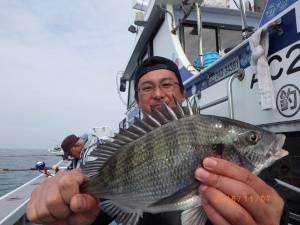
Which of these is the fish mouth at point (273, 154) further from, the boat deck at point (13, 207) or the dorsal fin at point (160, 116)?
the boat deck at point (13, 207)

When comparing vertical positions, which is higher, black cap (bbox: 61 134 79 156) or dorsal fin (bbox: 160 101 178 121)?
dorsal fin (bbox: 160 101 178 121)

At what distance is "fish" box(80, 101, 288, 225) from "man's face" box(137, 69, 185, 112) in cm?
135

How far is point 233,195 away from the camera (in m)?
1.48

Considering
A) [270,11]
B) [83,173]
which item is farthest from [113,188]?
[270,11]

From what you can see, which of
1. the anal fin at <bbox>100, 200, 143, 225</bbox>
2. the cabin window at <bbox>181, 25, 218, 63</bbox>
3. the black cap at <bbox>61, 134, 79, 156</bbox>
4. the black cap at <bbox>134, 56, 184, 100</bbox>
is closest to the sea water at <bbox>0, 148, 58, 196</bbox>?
the black cap at <bbox>61, 134, 79, 156</bbox>

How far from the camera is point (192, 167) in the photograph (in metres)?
1.61

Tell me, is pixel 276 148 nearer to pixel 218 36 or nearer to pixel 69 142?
pixel 218 36

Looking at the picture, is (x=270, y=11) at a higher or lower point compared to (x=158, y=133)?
higher

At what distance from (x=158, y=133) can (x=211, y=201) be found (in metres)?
0.45

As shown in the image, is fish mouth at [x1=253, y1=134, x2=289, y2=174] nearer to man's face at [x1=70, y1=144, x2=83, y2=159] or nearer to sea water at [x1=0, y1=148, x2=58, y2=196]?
man's face at [x1=70, y1=144, x2=83, y2=159]

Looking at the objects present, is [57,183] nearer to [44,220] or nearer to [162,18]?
[44,220]

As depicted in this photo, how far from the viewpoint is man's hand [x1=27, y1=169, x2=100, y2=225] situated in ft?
5.78

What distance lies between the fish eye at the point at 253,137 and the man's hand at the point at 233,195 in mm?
196

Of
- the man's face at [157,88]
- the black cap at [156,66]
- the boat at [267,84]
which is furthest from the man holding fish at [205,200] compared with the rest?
the black cap at [156,66]
